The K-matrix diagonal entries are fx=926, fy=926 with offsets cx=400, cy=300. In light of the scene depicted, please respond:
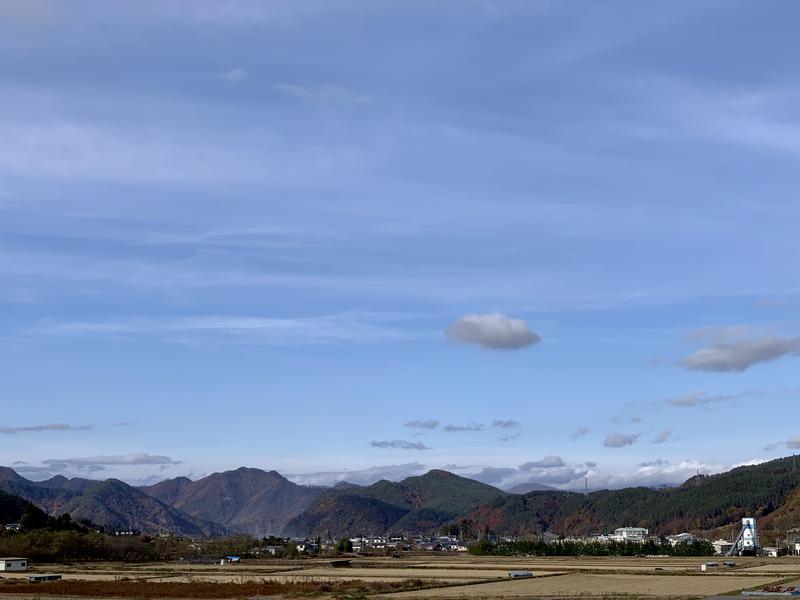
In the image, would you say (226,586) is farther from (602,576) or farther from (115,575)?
(602,576)

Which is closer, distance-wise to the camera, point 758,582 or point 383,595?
point 383,595

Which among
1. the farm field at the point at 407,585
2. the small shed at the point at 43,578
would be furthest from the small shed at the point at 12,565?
the small shed at the point at 43,578

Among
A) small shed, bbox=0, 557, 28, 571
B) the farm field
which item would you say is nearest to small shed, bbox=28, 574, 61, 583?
the farm field

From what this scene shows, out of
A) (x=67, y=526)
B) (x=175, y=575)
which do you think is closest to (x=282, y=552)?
(x=67, y=526)

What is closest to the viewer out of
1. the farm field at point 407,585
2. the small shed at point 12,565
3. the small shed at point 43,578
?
the farm field at point 407,585

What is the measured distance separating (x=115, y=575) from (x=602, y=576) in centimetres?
5249

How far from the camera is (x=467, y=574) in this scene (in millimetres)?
103562

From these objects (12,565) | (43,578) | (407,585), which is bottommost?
(407,585)

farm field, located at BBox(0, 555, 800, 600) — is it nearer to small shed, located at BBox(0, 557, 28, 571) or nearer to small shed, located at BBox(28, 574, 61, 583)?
small shed, located at BBox(28, 574, 61, 583)

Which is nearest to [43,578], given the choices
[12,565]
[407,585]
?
[12,565]

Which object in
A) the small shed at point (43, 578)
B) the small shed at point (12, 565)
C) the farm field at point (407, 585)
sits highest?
the small shed at point (12, 565)

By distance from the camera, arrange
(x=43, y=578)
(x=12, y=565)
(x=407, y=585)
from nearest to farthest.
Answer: (x=407, y=585) < (x=43, y=578) < (x=12, y=565)

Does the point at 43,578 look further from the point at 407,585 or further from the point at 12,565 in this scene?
the point at 407,585

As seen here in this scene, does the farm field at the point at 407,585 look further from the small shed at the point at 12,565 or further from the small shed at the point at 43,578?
the small shed at the point at 12,565
